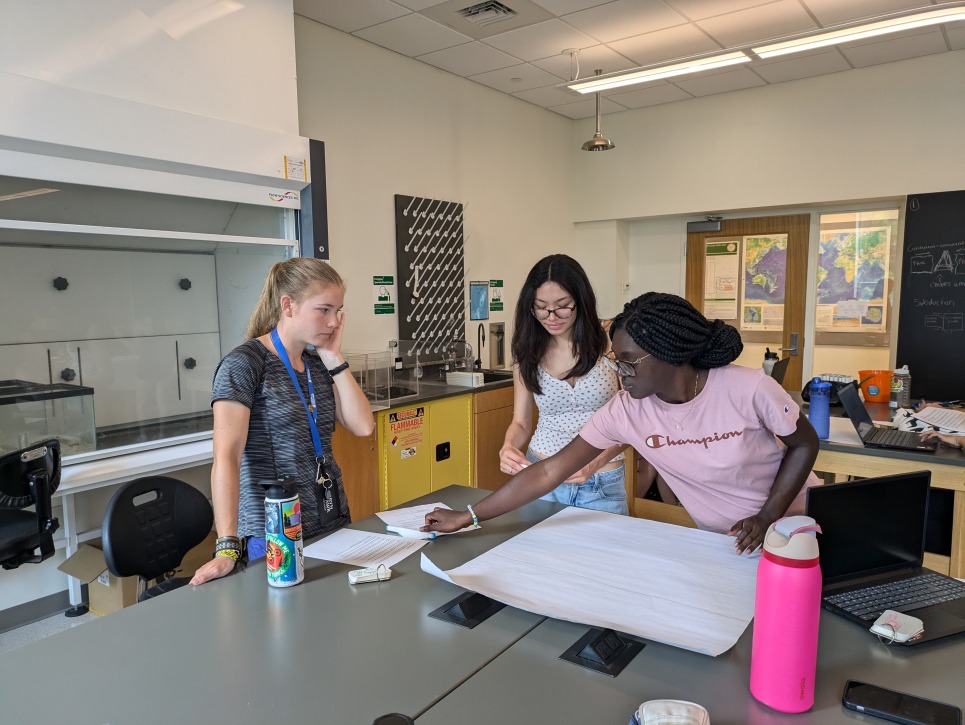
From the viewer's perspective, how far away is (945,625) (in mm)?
1104

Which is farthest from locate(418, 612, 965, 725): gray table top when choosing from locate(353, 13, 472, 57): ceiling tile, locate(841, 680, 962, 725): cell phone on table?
locate(353, 13, 472, 57): ceiling tile

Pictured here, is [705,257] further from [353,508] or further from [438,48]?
[353,508]

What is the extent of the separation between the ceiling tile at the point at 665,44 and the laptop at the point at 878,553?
3.52 meters

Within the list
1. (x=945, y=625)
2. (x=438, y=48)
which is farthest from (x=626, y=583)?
(x=438, y=48)

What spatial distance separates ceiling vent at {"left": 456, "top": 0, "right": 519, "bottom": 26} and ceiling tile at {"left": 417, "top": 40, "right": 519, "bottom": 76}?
1.13 ft

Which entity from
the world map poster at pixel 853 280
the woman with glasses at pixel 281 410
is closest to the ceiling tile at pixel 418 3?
the woman with glasses at pixel 281 410

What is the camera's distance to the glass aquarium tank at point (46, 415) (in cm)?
258

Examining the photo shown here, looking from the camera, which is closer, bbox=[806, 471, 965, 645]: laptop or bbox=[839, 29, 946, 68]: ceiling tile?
bbox=[806, 471, 965, 645]: laptop

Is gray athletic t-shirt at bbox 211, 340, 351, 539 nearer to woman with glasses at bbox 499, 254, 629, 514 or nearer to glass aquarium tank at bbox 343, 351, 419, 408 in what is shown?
woman with glasses at bbox 499, 254, 629, 514

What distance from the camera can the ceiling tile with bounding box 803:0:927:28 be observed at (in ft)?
11.8

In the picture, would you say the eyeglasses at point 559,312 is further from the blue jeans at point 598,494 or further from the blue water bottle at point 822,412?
the blue water bottle at point 822,412

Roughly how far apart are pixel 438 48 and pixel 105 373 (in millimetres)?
2769

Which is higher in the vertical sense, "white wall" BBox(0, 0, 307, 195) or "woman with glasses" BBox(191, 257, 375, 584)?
"white wall" BBox(0, 0, 307, 195)

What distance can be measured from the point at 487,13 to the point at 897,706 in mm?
3652
